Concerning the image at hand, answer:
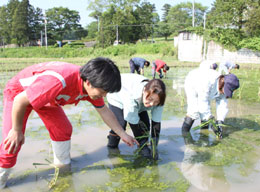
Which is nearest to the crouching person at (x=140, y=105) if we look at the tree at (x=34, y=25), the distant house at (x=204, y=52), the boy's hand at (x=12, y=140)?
the boy's hand at (x=12, y=140)

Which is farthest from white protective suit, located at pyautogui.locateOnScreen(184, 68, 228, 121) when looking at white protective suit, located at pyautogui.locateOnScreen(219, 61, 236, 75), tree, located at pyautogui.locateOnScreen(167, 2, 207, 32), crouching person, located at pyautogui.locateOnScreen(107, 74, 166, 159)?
tree, located at pyautogui.locateOnScreen(167, 2, 207, 32)

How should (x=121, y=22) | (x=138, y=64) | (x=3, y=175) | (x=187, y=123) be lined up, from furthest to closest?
1. (x=121, y=22)
2. (x=138, y=64)
3. (x=187, y=123)
4. (x=3, y=175)

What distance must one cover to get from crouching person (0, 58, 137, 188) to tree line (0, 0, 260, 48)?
21043 millimetres

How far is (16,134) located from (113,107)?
4.65ft

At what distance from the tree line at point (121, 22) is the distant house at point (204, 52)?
680mm

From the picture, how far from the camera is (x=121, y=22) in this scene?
3894 cm

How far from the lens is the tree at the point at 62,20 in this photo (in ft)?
167

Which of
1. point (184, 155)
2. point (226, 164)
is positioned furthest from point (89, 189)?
point (226, 164)

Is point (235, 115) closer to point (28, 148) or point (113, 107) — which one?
point (113, 107)

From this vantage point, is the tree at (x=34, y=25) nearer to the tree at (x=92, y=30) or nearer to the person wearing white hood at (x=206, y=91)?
the tree at (x=92, y=30)

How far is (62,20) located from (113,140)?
5453cm

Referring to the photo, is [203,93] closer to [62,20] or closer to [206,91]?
[206,91]

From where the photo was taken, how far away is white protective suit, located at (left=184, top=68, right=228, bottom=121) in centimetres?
380

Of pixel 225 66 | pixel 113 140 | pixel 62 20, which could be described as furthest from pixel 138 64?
pixel 62 20
